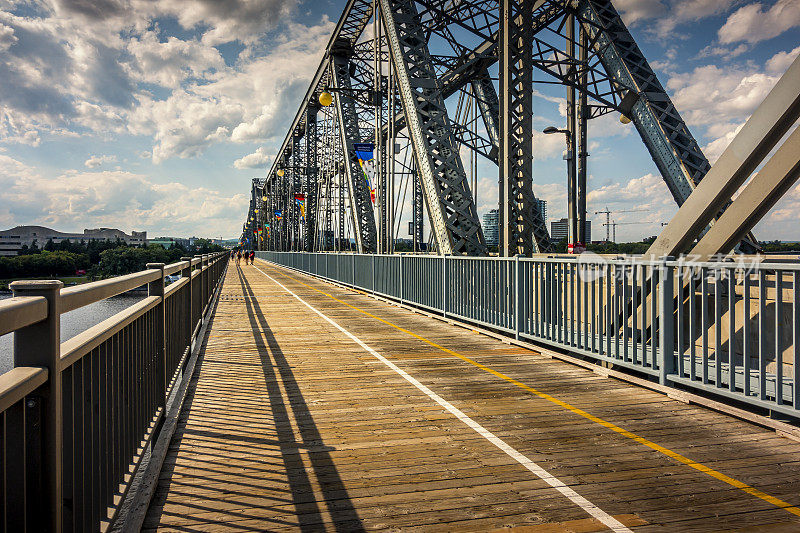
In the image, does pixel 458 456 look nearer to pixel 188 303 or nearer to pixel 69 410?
pixel 69 410

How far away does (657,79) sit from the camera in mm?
16703

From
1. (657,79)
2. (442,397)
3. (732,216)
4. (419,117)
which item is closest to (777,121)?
(732,216)

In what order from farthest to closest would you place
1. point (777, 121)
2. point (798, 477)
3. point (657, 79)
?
1. point (657, 79)
2. point (777, 121)
3. point (798, 477)

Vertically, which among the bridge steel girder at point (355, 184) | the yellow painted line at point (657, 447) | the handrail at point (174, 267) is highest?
the bridge steel girder at point (355, 184)

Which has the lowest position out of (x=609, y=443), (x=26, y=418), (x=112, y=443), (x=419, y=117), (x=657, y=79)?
(x=609, y=443)

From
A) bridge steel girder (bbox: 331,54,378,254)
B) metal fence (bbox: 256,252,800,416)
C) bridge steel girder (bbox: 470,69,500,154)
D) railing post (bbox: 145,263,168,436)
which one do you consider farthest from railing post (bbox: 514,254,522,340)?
bridge steel girder (bbox: 331,54,378,254)

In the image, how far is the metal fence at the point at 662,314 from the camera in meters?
4.86

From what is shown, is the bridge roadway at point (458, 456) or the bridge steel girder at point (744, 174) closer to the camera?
the bridge roadway at point (458, 456)

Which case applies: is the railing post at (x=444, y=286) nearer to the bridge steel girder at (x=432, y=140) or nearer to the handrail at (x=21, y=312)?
the bridge steel girder at (x=432, y=140)

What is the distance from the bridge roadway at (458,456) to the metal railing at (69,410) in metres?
0.56

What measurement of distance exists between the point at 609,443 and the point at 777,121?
3.83m

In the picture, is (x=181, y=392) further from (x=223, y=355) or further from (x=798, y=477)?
(x=798, y=477)

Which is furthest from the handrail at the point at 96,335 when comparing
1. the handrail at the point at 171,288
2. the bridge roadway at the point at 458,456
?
the handrail at the point at 171,288

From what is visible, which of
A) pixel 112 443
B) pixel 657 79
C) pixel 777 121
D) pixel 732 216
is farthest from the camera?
pixel 657 79
